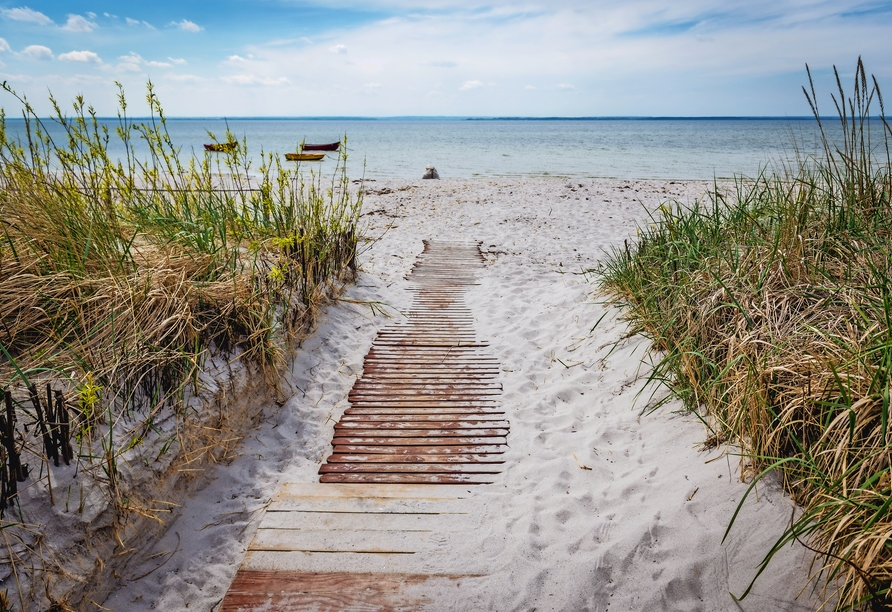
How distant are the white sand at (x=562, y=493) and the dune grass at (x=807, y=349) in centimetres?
17

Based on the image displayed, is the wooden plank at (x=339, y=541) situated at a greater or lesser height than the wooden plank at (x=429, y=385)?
lesser

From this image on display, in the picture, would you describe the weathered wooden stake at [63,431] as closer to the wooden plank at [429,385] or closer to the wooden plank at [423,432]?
the wooden plank at [423,432]

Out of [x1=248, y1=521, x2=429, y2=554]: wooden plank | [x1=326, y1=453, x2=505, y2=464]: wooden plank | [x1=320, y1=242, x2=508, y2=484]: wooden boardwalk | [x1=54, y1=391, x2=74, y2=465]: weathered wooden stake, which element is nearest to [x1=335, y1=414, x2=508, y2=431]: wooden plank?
[x1=320, y1=242, x2=508, y2=484]: wooden boardwalk

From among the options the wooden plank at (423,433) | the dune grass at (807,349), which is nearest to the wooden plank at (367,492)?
the wooden plank at (423,433)

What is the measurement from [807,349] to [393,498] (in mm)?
2050

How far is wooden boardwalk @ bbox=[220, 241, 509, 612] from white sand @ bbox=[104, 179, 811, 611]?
0.11 metres

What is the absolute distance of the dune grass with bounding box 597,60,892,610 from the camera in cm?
182

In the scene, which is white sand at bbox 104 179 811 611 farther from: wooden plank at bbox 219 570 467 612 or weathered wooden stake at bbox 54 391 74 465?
weathered wooden stake at bbox 54 391 74 465

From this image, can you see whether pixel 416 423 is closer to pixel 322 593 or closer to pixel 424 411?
pixel 424 411

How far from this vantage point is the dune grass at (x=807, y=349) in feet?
5.98

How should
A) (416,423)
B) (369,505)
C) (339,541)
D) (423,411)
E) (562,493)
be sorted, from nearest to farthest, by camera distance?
1. (339,541)
2. (369,505)
3. (562,493)
4. (416,423)
5. (423,411)

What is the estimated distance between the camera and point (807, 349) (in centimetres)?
238

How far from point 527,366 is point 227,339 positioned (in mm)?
2189

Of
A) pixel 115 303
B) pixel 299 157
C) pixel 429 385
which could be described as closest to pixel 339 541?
pixel 429 385
